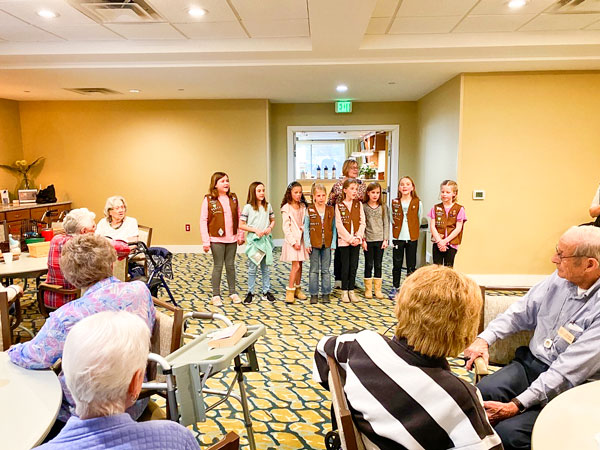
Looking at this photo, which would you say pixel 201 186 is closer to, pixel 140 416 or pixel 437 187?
pixel 437 187

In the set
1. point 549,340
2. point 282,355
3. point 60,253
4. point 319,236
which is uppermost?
point 60,253

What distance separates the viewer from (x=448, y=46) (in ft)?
14.5

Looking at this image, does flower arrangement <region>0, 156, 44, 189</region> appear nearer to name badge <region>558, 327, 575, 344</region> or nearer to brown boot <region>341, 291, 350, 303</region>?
brown boot <region>341, 291, 350, 303</region>

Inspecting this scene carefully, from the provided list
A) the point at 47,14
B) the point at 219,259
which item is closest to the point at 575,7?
the point at 219,259

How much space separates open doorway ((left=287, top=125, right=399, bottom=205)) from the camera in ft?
26.2

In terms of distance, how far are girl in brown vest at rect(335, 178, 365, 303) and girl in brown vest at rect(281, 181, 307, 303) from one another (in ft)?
1.38

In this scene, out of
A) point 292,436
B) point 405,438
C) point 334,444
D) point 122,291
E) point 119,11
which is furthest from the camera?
point 119,11

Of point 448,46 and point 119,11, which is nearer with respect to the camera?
point 119,11

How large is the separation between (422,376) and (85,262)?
1506 mm

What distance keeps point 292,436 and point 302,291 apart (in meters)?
2.85

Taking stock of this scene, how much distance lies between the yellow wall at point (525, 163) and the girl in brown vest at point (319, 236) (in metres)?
2.13

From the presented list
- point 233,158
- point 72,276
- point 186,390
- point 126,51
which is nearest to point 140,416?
point 186,390

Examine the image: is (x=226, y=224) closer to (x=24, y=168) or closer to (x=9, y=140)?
(x=24, y=168)

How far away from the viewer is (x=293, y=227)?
15.3 feet
